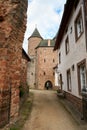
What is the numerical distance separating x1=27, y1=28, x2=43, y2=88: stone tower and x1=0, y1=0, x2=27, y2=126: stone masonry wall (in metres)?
→ 32.4

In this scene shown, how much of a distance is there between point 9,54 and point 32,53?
37510mm

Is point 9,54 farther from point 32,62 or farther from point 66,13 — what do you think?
point 32,62

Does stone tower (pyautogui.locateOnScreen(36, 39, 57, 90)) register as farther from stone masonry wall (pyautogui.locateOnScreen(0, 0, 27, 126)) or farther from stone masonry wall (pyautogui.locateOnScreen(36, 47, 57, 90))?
stone masonry wall (pyautogui.locateOnScreen(0, 0, 27, 126))

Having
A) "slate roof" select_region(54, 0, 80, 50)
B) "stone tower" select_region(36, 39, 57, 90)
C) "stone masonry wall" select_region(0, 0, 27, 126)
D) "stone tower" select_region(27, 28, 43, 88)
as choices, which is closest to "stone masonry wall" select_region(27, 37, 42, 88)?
"stone tower" select_region(27, 28, 43, 88)

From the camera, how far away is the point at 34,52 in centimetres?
4225

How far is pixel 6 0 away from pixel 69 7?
5.59 meters

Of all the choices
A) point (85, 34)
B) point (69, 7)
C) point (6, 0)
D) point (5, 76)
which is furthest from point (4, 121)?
point (69, 7)

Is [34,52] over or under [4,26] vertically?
over

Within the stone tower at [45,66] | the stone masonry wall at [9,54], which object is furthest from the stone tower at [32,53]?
the stone masonry wall at [9,54]

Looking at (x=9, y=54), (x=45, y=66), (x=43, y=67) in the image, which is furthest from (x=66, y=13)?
(x=43, y=67)

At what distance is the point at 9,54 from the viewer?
5.25m

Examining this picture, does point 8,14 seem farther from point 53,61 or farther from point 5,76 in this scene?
point 53,61

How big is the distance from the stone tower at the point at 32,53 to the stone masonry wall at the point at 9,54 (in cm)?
3240

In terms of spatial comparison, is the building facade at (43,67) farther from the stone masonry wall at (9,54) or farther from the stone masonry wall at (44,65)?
the stone masonry wall at (9,54)
